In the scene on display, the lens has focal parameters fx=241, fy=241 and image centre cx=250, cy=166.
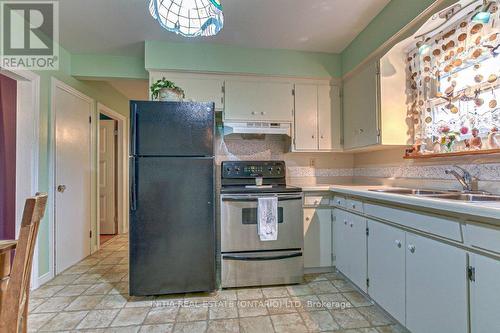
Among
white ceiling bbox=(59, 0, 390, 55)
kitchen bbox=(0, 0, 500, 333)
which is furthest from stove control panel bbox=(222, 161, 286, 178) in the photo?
white ceiling bbox=(59, 0, 390, 55)

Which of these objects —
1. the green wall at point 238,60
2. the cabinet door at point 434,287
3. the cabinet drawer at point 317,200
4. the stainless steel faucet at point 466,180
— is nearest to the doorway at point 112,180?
the green wall at point 238,60

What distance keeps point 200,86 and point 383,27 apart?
1827 millimetres

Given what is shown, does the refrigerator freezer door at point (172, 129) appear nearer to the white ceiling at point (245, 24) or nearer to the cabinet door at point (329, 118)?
the white ceiling at point (245, 24)

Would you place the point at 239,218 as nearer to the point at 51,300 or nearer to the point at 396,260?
the point at 396,260

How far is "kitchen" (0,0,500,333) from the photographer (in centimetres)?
147

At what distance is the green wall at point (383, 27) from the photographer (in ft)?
6.00

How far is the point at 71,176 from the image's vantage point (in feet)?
9.20

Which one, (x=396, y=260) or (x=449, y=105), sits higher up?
(x=449, y=105)

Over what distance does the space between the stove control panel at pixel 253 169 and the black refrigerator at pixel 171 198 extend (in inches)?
25.3

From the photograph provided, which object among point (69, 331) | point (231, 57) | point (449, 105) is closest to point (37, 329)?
point (69, 331)

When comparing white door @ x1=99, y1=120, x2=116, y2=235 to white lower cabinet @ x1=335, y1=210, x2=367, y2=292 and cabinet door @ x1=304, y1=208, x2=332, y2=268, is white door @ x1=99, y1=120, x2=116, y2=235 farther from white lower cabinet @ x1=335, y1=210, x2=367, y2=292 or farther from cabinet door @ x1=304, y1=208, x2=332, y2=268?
white lower cabinet @ x1=335, y1=210, x2=367, y2=292

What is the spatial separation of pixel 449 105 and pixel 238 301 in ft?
7.38

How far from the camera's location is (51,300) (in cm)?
205

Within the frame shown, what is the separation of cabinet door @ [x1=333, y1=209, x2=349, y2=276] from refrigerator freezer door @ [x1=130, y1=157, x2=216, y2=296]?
122cm
